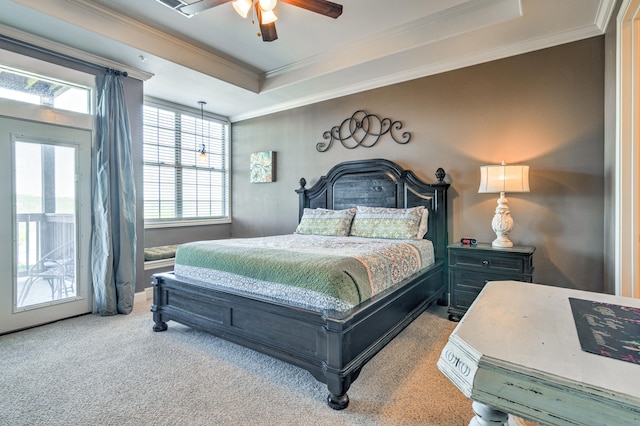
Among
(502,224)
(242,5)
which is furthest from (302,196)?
(242,5)

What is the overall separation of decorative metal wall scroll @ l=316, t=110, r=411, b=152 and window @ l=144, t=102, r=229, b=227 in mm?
2035

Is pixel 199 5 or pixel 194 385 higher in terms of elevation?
pixel 199 5

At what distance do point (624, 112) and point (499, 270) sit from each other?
1.53 meters

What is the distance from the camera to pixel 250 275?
2.34m

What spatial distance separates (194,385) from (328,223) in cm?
228

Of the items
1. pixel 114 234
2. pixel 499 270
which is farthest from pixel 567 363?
pixel 114 234

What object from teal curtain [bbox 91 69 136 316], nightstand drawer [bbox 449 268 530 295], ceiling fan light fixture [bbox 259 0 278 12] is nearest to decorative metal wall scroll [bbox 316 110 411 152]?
nightstand drawer [bbox 449 268 530 295]

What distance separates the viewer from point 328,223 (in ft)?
12.8

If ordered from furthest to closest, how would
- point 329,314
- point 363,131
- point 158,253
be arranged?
1. point 363,131
2. point 158,253
3. point 329,314

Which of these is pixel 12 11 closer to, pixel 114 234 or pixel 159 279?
pixel 114 234

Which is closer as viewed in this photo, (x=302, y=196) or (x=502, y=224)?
(x=502, y=224)

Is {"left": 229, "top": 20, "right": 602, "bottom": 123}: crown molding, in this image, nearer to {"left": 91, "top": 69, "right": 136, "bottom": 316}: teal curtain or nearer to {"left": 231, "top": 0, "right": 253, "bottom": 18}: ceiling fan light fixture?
{"left": 231, "top": 0, "right": 253, "bottom": 18}: ceiling fan light fixture

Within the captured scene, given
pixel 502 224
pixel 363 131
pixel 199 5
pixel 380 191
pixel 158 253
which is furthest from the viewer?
pixel 363 131

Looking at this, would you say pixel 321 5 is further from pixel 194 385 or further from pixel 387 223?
pixel 194 385
